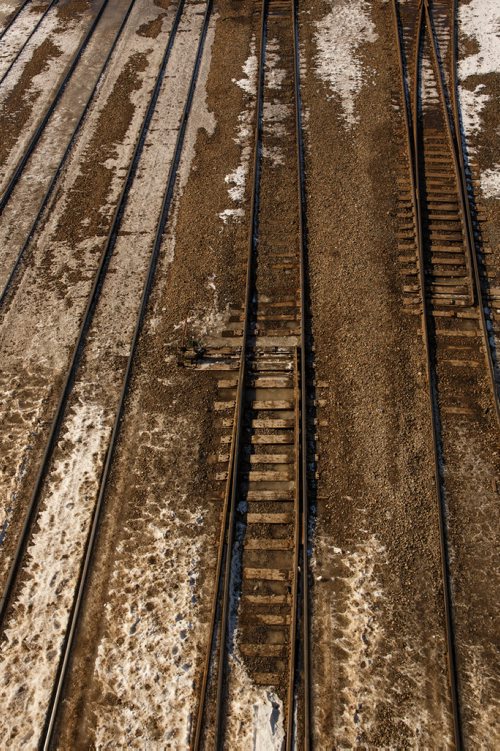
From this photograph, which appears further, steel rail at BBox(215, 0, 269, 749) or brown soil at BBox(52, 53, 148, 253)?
brown soil at BBox(52, 53, 148, 253)

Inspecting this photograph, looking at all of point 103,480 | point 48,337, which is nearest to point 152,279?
point 48,337

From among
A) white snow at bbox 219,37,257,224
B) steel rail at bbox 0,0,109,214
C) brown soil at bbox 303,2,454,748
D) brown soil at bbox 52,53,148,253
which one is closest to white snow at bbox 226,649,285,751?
brown soil at bbox 303,2,454,748

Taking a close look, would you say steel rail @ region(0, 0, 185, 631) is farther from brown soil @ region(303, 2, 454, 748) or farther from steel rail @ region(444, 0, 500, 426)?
steel rail @ region(444, 0, 500, 426)

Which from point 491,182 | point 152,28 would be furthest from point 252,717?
point 152,28

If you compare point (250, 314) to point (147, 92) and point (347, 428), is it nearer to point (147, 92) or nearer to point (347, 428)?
point (347, 428)

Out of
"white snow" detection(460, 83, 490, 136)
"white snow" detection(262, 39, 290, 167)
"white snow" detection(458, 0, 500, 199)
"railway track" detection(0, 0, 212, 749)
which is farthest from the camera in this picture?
"white snow" detection(460, 83, 490, 136)
